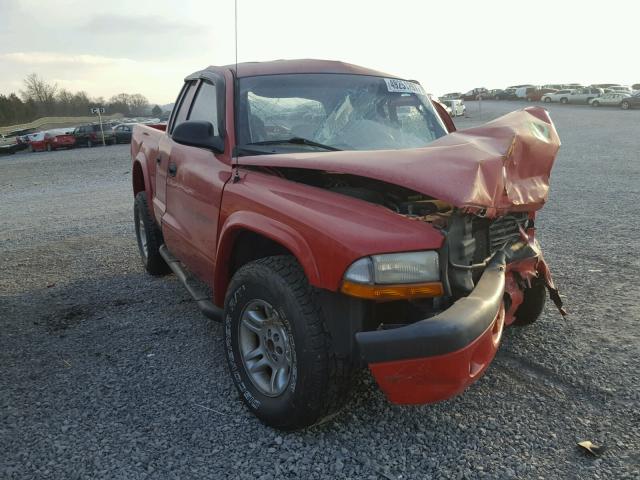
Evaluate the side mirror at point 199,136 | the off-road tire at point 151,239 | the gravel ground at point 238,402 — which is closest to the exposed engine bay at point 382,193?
the side mirror at point 199,136

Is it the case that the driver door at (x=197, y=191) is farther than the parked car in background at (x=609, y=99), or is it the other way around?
the parked car in background at (x=609, y=99)

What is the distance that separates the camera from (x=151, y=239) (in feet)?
16.6

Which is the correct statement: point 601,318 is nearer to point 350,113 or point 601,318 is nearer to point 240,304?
point 350,113

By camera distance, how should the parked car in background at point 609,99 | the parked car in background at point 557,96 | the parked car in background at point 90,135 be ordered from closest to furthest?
the parked car in background at point 90,135, the parked car in background at point 609,99, the parked car in background at point 557,96

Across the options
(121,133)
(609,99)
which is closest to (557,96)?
(609,99)

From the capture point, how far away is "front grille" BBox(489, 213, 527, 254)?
8.95ft

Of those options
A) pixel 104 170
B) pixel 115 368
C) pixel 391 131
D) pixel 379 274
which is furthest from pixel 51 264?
pixel 104 170

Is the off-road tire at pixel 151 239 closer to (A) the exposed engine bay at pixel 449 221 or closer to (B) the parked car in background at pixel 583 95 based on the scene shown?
(A) the exposed engine bay at pixel 449 221

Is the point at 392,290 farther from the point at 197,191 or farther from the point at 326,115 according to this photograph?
the point at 197,191

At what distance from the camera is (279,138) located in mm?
3301

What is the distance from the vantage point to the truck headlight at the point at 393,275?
7.14ft

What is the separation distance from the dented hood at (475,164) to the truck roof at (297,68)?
38.5 inches

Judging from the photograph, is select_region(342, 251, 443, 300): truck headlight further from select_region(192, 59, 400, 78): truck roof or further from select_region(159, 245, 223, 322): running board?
select_region(192, 59, 400, 78): truck roof

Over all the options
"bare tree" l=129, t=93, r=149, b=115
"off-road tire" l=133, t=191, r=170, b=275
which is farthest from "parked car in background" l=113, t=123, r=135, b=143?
"bare tree" l=129, t=93, r=149, b=115
